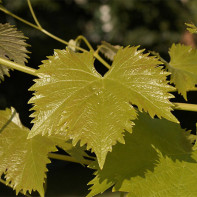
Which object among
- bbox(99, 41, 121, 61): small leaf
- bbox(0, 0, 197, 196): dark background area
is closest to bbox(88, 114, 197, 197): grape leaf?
bbox(99, 41, 121, 61): small leaf

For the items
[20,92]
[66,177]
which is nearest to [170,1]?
[20,92]

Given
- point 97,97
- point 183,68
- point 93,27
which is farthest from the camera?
point 93,27

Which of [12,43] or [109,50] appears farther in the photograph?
[109,50]

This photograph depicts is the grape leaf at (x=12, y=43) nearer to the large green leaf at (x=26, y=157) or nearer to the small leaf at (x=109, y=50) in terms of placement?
the large green leaf at (x=26, y=157)

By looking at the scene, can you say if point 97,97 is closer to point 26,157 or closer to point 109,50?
point 26,157

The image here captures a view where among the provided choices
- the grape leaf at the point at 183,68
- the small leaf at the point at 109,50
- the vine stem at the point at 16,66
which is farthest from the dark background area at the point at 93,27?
the vine stem at the point at 16,66

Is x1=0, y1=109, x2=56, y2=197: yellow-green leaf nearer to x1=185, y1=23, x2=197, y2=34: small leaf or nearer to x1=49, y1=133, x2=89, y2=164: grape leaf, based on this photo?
x1=49, y1=133, x2=89, y2=164: grape leaf

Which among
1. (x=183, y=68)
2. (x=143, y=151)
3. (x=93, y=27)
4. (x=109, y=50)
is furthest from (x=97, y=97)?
(x=93, y=27)
